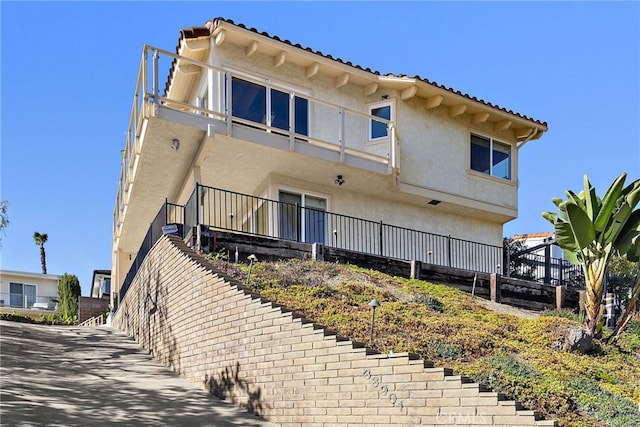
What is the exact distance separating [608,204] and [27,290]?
4339 cm

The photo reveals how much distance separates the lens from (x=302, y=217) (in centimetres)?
1719

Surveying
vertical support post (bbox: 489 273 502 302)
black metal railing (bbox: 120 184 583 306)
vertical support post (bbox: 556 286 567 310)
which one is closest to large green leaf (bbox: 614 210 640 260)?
vertical support post (bbox: 489 273 502 302)

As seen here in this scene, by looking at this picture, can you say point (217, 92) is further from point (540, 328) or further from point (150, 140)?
point (540, 328)

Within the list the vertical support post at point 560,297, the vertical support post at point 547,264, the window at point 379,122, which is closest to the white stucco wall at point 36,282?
the window at point 379,122

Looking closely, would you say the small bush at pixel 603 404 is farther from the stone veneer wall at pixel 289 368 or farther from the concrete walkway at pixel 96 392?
the concrete walkway at pixel 96 392

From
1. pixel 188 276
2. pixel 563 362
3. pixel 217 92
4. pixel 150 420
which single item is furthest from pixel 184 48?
pixel 563 362

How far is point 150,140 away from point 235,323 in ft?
21.7

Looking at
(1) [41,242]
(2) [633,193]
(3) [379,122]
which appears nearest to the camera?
(2) [633,193]

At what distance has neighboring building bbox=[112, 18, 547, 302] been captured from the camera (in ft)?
51.1

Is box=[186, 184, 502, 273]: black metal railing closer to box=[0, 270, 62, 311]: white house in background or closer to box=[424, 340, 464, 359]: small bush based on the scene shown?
box=[424, 340, 464, 359]: small bush

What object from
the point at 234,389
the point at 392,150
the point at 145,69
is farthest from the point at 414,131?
the point at 234,389

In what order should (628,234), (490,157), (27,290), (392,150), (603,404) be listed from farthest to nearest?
(27,290) → (490,157) → (392,150) → (628,234) → (603,404)

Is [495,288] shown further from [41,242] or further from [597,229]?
[41,242]

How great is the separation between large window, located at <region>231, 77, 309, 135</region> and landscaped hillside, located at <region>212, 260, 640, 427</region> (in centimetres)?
488
